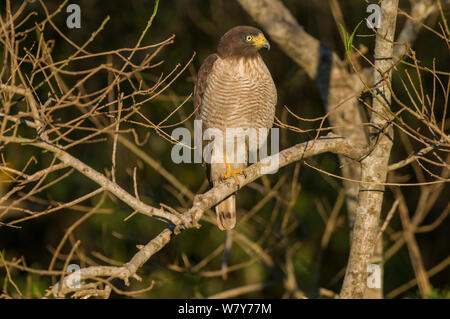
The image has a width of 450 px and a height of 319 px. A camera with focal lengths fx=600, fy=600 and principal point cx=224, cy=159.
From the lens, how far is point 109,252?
6379 millimetres

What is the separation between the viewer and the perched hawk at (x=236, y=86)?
3836mm

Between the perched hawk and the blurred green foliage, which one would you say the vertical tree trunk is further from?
the blurred green foliage

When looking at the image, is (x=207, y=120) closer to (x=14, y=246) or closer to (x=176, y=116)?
(x=176, y=116)

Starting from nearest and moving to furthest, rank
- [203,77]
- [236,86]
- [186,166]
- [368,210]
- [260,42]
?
1. [368,210]
2. [260,42]
3. [236,86]
4. [203,77]
5. [186,166]

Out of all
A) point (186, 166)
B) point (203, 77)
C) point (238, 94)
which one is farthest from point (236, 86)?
point (186, 166)

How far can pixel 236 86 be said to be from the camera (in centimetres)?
390

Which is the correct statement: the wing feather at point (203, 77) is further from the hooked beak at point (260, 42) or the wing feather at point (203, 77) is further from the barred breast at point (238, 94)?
the hooked beak at point (260, 42)

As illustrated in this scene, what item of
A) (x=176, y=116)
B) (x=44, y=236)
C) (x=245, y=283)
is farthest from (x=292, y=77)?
(x=44, y=236)

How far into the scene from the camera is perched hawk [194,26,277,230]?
3.84m

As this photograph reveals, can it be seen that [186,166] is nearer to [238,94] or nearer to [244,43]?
[238,94]

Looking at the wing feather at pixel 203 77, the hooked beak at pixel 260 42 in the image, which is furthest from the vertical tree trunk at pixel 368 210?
the wing feather at pixel 203 77

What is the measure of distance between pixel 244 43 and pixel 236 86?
28 cm

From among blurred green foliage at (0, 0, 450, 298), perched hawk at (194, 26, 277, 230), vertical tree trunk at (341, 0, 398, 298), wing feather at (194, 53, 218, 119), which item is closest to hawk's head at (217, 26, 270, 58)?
perched hawk at (194, 26, 277, 230)

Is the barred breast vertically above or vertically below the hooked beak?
below
